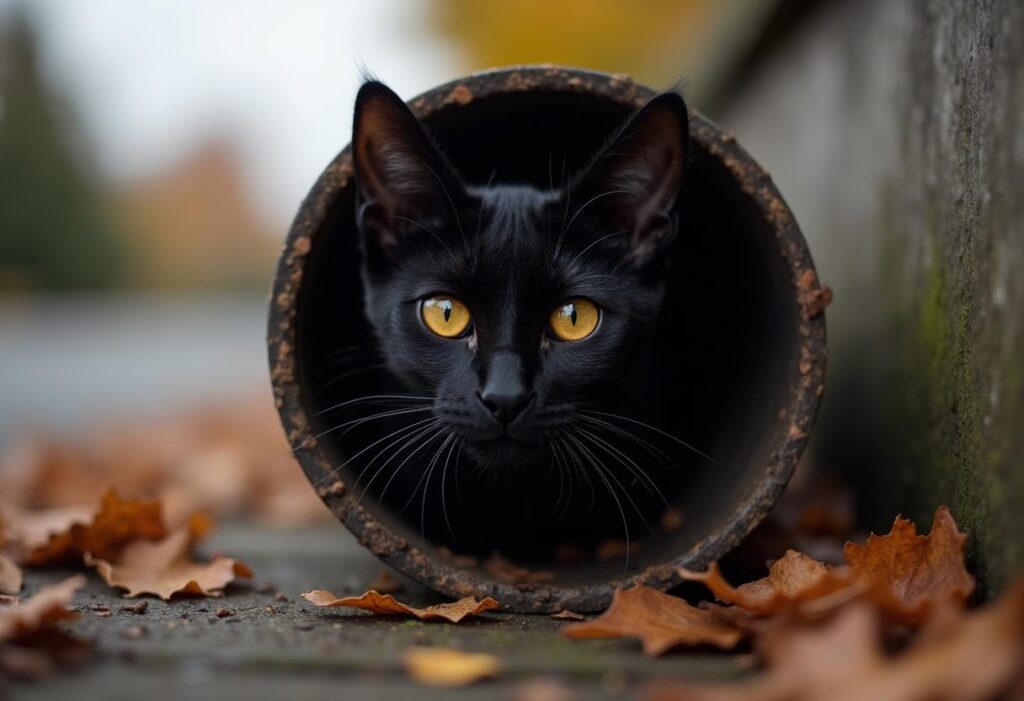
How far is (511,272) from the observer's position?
68.5 inches

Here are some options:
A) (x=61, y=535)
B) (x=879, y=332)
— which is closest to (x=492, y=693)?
(x=61, y=535)

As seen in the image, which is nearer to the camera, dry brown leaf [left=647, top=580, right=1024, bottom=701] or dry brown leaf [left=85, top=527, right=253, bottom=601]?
dry brown leaf [left=647, top=580, right=1024, bottom=701]

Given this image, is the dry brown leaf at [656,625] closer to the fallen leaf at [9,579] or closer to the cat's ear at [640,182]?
the cat's ear at [640,182]

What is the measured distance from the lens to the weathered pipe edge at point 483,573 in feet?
5.27

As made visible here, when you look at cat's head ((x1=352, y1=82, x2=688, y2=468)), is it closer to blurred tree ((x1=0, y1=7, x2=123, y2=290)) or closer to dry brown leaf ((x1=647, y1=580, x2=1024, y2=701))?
dry brown leaf ((x1=647, y1=580, x2=1024, y2=701))

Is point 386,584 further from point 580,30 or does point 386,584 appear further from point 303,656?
point 580,30

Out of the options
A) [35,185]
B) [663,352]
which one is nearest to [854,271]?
[663,352]

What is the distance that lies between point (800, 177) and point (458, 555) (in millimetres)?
2183

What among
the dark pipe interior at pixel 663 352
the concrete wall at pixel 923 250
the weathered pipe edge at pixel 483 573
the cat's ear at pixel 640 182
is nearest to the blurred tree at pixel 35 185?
the dark pipe interior at pixel 663 352

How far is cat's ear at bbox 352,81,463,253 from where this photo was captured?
1688mm

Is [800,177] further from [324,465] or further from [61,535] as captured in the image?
[61,535]

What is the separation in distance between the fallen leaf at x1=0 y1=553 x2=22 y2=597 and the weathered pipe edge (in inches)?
21.7

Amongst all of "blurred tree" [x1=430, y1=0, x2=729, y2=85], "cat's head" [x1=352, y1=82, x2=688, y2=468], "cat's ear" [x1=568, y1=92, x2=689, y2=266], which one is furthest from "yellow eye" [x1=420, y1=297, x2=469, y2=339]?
"blurred tree" [x1=430, y1=0, x2=729, y2=85]

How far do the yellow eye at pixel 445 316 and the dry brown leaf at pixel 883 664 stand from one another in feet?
2.87
